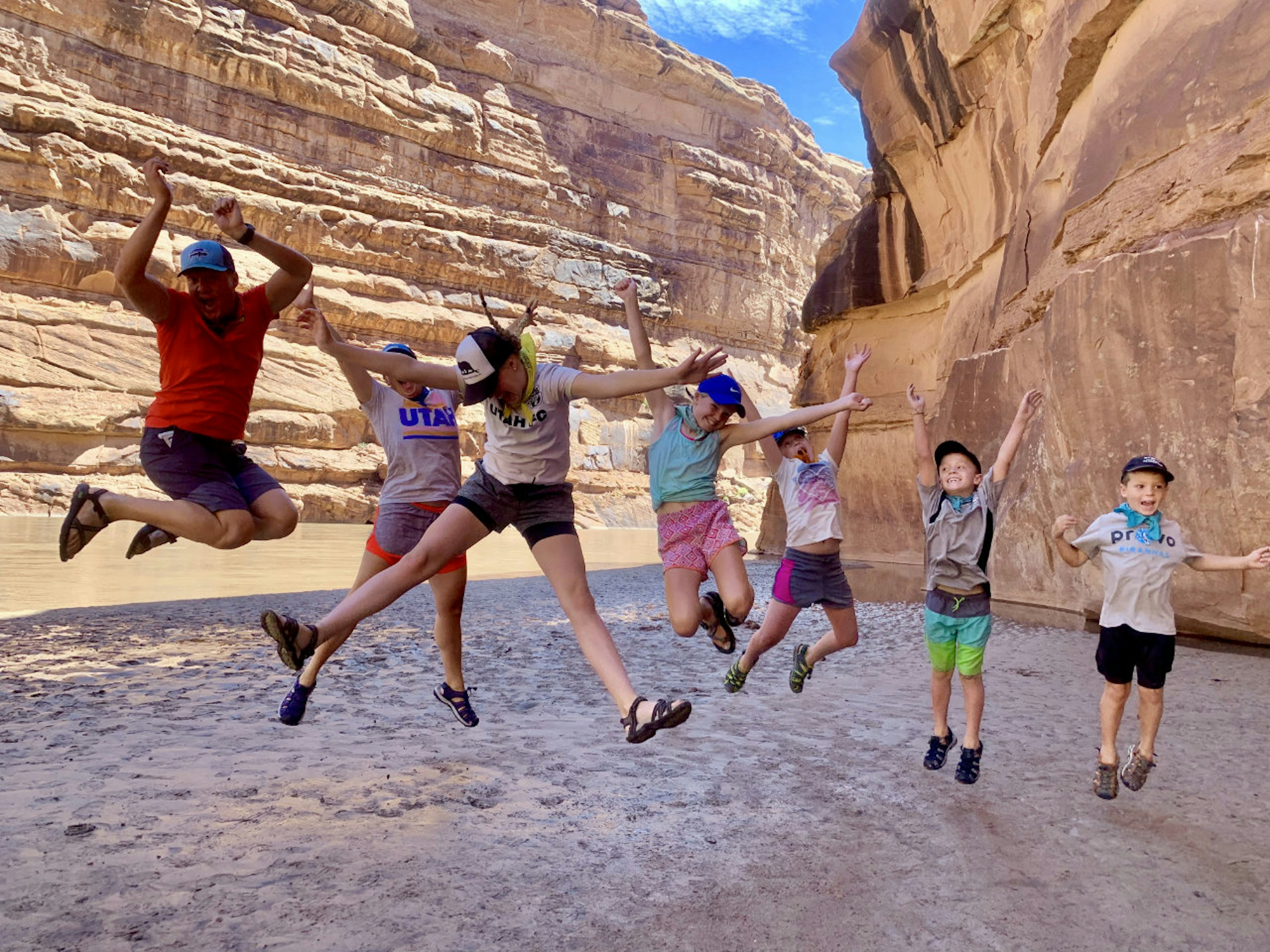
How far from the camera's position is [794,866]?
2.73 meters

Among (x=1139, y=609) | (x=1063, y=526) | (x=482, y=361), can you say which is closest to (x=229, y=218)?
(x=482, y=361)

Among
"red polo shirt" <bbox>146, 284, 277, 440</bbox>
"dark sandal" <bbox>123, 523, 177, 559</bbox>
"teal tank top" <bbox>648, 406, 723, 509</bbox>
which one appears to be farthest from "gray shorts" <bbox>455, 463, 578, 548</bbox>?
"dark sandal" <bbox>123, 523, 177, 559</bbox>

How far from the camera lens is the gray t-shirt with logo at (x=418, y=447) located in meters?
4.42

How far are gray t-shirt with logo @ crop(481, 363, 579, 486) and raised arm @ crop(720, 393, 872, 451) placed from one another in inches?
35.1

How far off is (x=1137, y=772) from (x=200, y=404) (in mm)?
3965

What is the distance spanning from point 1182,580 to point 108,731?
21.5 ft

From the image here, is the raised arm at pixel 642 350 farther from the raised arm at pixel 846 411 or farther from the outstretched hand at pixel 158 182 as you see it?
the outstretched hand at pixel 158 182

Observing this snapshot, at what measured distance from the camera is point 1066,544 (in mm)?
→ 3723

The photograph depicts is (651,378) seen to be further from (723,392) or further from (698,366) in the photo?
(723,392)

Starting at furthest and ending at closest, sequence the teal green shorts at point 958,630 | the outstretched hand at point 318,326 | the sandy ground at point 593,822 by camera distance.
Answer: the outstretched hand at point 318,326 < the teal green shorts at point 958,630 < the sandy ground at point 593,822

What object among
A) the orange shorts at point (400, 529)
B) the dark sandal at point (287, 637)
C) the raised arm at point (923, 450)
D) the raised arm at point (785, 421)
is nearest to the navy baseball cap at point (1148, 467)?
the raised arm at point (923, 450)

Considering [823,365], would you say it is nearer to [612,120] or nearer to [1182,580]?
[1182,580]

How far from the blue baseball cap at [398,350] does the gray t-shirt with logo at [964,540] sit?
2281mm

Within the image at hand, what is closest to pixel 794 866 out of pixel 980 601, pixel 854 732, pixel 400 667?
pixel 980 601
